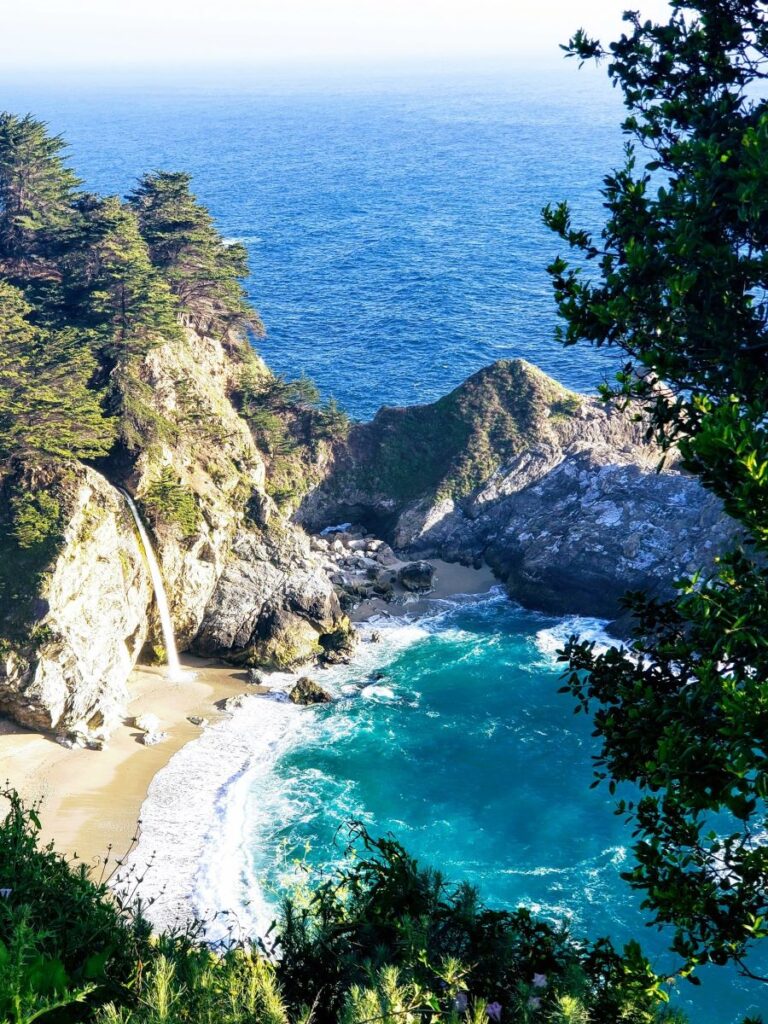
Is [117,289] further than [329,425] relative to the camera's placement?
No

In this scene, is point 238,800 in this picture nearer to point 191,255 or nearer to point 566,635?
point 566,635

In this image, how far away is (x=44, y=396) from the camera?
4200 centimetres

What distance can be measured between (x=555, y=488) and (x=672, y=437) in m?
48.0

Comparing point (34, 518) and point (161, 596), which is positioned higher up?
point (34, 518)

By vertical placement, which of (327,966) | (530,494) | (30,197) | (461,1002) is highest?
(30,197)

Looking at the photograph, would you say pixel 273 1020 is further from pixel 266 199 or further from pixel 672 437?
pixel 266 199

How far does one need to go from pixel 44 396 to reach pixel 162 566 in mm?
10174

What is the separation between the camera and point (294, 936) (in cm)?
1370

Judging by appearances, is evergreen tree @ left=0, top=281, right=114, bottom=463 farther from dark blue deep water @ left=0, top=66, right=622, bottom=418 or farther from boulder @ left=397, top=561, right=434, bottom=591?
dark blue deep water @ left=0, top=66, right=622, bottom=418

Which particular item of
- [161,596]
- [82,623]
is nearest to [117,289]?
[161,596]

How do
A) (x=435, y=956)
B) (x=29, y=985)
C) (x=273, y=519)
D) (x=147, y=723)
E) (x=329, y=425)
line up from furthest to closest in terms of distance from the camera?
(x=329, y=425) < (x=273, y=519) < (x=147, y=723) < (x=435, y=956) < (x=29, y=985)

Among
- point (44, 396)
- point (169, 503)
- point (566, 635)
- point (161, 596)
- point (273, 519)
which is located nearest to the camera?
point (44, 396)

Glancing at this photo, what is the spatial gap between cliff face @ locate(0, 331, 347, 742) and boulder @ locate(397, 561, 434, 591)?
6.13m

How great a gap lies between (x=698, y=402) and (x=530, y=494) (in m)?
50.5
